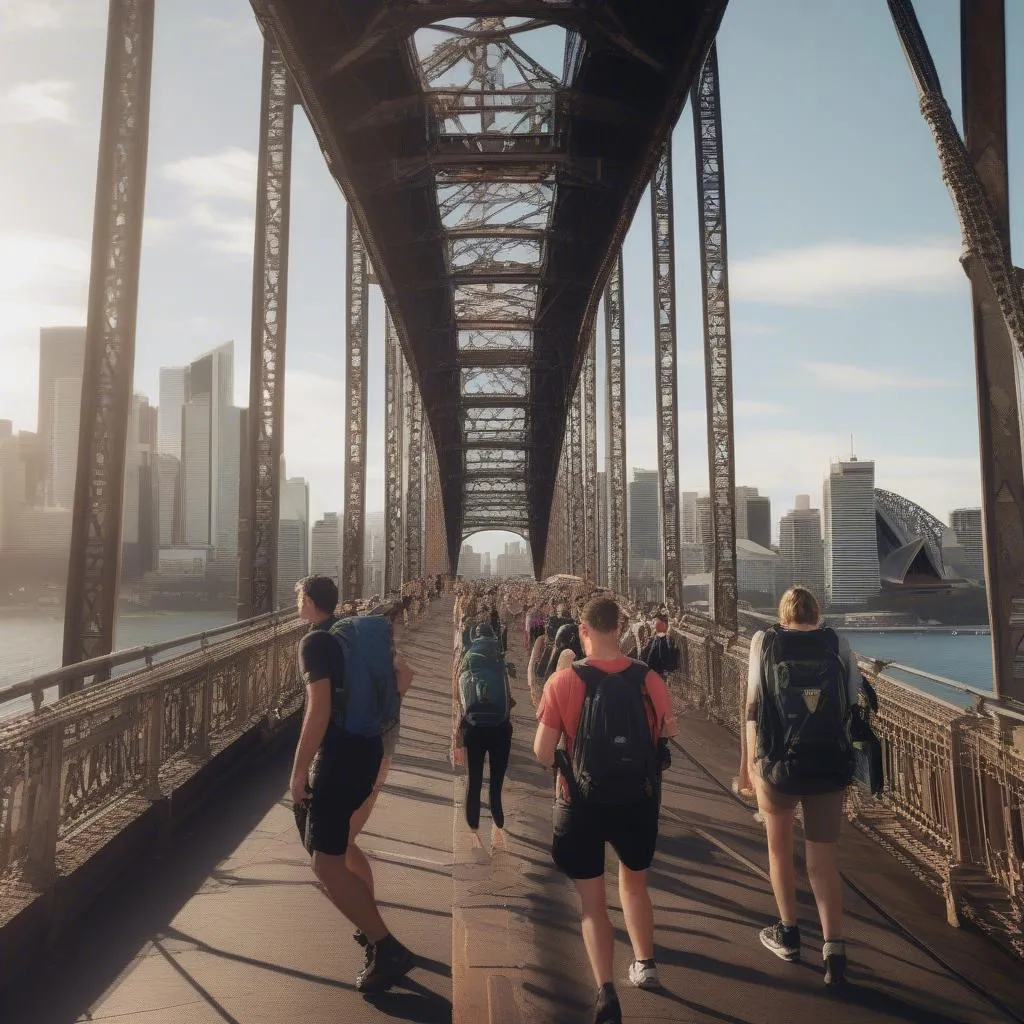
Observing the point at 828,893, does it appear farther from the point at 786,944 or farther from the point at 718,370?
the point at 718,370

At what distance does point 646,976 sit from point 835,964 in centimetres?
80

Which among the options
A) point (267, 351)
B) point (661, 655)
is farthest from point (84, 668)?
point (267, 351)

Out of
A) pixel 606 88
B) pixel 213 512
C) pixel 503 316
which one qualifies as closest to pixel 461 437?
pixel 503 316

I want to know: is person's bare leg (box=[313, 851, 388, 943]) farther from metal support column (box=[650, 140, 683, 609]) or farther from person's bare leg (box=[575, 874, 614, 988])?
metal support column (box=[650, 140, 683, 609])

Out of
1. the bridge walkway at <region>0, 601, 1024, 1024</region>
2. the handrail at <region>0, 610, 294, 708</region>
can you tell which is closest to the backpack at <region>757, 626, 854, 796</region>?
the bridge walkway at <region>0, 601, 1024, 1024</region>

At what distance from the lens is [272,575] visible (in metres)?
15.1

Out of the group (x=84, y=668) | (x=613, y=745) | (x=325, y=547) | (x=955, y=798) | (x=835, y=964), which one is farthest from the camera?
(x=325, y=547)

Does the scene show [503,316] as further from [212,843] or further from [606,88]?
[212,843]

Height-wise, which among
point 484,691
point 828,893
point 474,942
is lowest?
point 474,942

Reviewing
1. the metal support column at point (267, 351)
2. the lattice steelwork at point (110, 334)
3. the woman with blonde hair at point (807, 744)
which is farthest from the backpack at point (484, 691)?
the metal support column at point (267, 351)

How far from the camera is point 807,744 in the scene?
3.69 m

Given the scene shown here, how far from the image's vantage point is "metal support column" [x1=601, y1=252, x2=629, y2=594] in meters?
31.8

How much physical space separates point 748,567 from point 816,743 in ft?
604

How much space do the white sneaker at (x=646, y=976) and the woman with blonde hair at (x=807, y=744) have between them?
696mm
